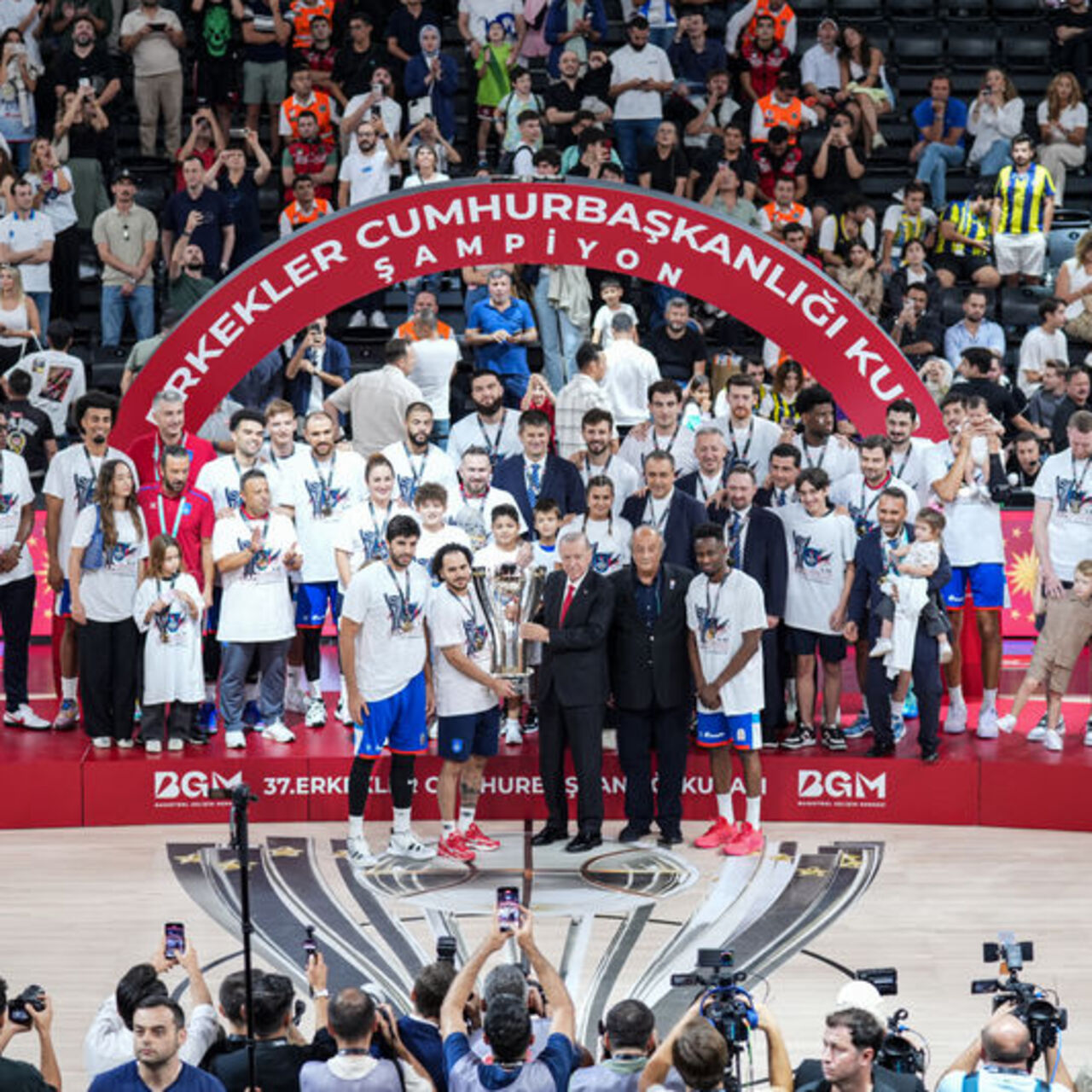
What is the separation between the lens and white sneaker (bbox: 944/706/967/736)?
39.2ft

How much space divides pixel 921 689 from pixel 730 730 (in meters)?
1.08

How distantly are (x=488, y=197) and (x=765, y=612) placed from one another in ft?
9.39

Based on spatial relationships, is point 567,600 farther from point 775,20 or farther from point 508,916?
point 775,20

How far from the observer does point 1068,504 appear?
1188 centimetres

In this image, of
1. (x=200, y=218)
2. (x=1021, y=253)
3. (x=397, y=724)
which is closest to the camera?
(x=397, y=724)

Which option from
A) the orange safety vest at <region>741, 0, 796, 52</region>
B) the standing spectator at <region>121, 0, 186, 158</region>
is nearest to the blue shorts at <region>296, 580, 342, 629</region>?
the standing spectator at <region>121, 0, 186, 158</region>

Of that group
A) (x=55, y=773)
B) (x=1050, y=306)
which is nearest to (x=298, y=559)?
(x=55, y=773)

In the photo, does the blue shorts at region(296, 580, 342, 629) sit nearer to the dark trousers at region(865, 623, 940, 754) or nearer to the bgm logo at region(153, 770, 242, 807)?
the bgm logo at region(153, 770, 242, 807)

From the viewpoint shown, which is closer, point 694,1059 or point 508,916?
point 694,1059

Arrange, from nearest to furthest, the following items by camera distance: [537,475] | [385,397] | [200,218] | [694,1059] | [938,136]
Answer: [694,1059] < [537,475] < [385,397] < [200,218] < [938,136]

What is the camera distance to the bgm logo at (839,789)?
1156 cm

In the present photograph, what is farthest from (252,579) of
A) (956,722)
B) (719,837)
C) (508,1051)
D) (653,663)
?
(508,1051)

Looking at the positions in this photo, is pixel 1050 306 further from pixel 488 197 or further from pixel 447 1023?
pixel 447 1023

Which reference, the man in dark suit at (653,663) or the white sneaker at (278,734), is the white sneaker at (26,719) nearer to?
the white sneaker at (278,734)
